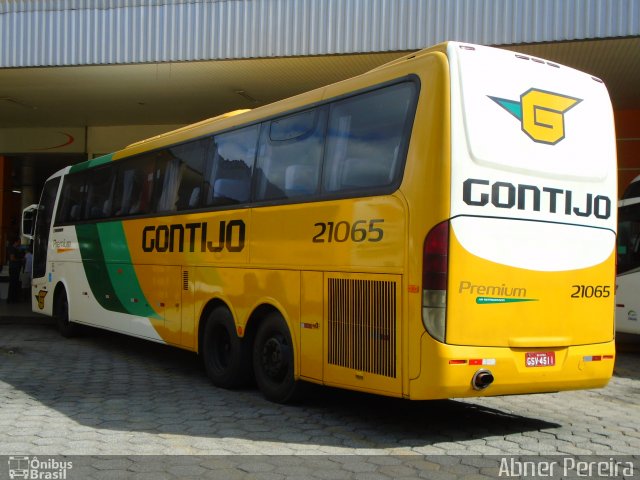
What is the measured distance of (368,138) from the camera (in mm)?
6383

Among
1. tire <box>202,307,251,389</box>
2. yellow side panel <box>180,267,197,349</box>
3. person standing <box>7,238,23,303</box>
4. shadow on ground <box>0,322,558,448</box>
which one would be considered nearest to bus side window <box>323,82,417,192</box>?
shadow on ground <box>0,322,558,448</box>

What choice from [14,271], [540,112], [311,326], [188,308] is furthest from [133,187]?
[14,271]

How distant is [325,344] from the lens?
6.62 metres

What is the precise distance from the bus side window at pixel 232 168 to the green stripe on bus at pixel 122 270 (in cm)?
233

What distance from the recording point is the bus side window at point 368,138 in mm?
6062

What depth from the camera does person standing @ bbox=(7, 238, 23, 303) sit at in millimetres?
18031

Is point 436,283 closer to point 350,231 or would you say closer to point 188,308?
point 350,231

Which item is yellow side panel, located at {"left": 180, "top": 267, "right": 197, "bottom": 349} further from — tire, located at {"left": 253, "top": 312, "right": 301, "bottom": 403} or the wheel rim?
the wheel rim

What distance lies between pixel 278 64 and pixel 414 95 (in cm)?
844

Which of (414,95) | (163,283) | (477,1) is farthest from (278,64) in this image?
(414,95)

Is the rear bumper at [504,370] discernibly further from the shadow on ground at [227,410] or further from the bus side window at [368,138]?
the bus side window at [368,138]

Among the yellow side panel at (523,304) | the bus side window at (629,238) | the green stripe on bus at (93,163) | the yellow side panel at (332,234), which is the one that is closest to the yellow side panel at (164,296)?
the yellow side panel at (332,234)

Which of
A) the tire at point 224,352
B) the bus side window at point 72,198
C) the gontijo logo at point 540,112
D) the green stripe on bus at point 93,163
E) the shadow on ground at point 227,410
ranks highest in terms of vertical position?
the green stripe on bus at point 93,163

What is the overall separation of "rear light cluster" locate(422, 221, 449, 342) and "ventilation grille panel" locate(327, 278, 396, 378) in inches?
13.9
